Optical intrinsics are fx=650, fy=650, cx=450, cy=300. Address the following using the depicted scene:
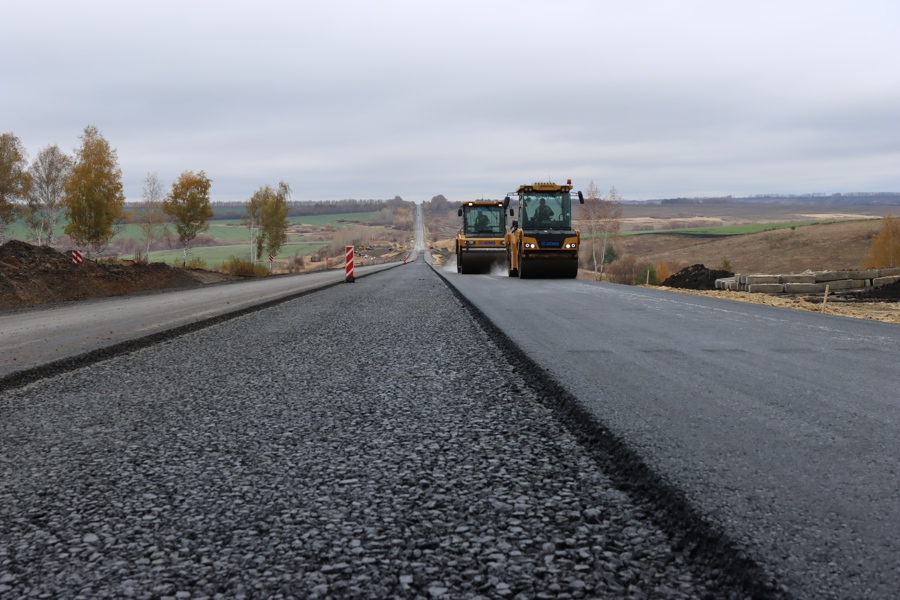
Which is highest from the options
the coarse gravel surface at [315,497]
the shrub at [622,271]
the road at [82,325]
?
the coarse gravel surface at [315,497]

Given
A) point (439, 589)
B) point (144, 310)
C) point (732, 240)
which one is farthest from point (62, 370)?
point (732, 240)

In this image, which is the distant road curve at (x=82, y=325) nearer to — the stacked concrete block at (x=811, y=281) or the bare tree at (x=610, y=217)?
the stacked concrete block at (x=811, y=281)

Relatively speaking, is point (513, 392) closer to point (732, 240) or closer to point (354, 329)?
point (354, 329)

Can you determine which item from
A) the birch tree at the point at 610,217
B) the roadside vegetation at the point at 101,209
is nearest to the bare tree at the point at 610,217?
the birch tree at the point at 610,217

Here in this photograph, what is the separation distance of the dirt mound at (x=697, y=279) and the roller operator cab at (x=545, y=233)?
20.2ft

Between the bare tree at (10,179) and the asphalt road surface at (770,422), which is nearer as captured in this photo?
the asphalt road surface at (770,422)

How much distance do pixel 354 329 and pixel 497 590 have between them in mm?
7671

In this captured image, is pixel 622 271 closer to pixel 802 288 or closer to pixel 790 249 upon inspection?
Answer: pixel 790 249

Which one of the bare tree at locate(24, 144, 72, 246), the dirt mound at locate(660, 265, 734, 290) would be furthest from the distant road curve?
the bare tree at locate(24, 144, 72, 246)

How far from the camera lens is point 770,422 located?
4.14 meters

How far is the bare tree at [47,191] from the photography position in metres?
58.3

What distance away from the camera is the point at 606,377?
567 cm

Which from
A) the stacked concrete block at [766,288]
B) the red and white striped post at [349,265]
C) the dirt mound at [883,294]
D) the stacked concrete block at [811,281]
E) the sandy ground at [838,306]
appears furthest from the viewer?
the red and white striped post at [349,265]

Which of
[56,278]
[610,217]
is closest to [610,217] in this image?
[610,217]
